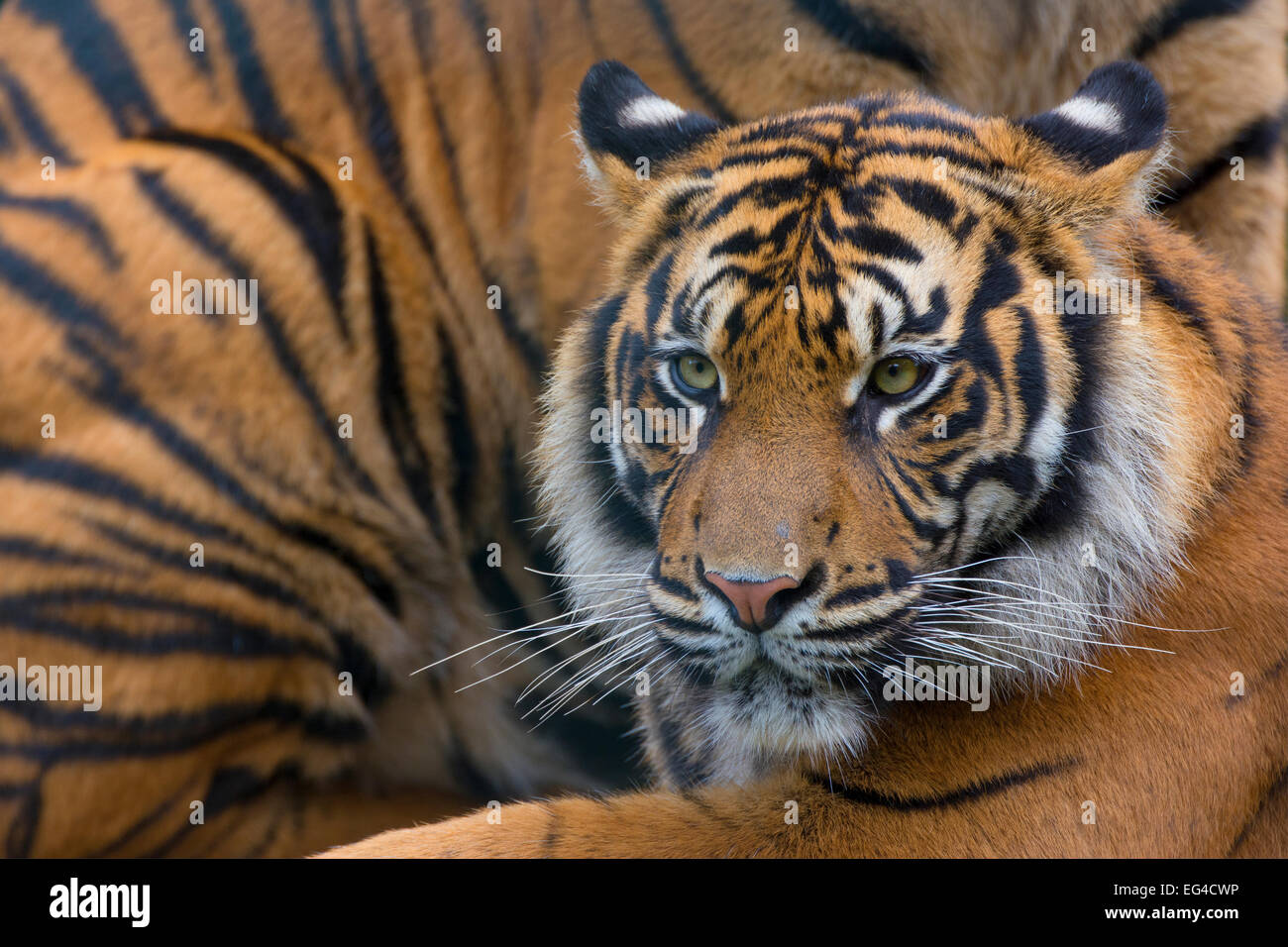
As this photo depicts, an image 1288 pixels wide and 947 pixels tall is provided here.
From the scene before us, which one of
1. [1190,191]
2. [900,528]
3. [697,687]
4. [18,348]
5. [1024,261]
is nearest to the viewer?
[900,528]

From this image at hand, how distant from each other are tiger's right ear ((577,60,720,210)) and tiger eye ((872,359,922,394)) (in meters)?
0.63

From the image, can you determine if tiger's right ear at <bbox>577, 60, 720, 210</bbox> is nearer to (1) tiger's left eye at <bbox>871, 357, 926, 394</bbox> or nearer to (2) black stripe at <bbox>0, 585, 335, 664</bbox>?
(1) tiger's left eye at <bbox>871, 357, 926, 394</bbox>

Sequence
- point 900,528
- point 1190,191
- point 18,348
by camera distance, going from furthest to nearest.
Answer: point 1190,191, point 18,348, point 900,528

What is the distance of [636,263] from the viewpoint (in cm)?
230

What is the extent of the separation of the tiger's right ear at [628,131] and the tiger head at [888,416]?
0.09 meters

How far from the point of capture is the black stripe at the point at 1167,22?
2.76 m

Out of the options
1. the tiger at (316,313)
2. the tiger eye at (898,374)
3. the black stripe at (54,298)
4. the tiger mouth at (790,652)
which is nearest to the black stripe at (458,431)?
the tiger at (316,313)

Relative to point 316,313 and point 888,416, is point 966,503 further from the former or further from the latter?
point 316,313

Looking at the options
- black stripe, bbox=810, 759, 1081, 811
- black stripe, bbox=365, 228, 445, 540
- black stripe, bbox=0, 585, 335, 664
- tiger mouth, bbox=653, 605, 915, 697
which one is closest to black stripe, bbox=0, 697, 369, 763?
black stripe, bbox=0, 585, 335, 664

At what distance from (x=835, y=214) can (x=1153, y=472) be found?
0.60m

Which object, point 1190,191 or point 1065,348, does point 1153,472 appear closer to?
point 1065,348

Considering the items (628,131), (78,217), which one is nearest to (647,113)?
(628,131)

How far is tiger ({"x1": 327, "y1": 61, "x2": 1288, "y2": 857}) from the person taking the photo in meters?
1.88
